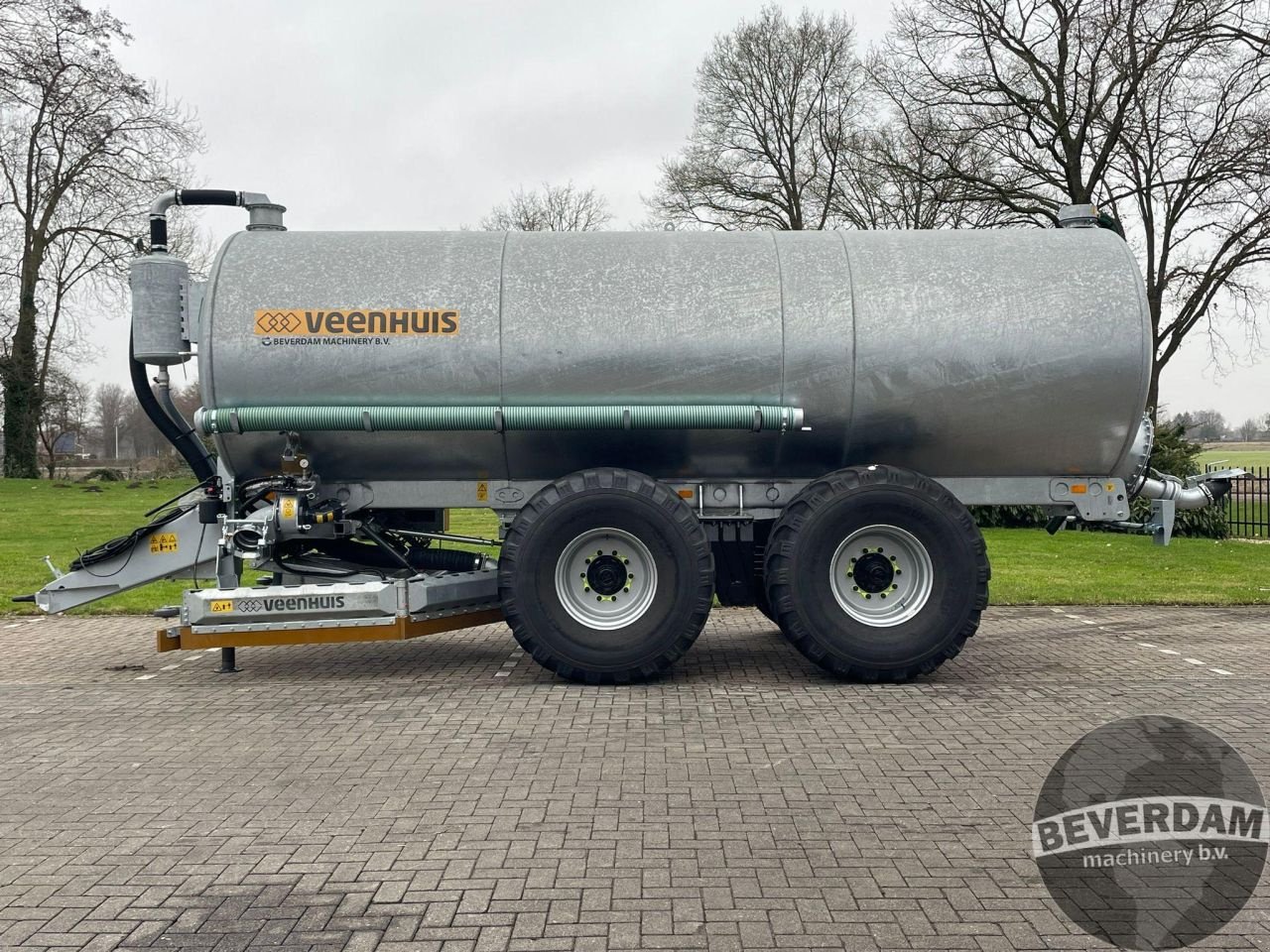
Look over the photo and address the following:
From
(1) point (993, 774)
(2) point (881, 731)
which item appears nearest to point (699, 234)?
(2) point (881, 731)

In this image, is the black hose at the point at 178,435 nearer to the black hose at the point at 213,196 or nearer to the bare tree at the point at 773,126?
the black hose at the point at 213,196

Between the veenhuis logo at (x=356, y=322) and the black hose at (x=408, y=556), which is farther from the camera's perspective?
the black hose at (x=408, y=556)

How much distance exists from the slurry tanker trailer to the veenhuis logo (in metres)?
0.02

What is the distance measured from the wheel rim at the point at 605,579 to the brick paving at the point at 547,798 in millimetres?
560

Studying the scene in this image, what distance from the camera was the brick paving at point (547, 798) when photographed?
3803 mm

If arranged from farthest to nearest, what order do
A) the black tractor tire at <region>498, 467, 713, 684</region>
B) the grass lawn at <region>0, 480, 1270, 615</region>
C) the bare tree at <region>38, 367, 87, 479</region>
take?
the bare tree at <region>38, 367, 87, 479</region> < the grass lawn at <region>0, 480, 1270, 615</region> < the black tractor tire at <region>498, 467, 713, 684</region>

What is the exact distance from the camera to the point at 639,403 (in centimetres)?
771

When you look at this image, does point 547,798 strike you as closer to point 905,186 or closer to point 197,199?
point 197,199

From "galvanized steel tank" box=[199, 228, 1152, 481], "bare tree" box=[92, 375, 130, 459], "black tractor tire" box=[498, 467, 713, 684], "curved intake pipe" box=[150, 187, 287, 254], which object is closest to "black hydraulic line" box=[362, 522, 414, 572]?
"galvanized steel tank" box=[199, 228, 1152, 481]

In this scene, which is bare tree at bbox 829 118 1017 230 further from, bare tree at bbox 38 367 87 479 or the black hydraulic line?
bare tree at bbox 38 367 87 479

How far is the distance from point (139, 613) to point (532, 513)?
234 inches

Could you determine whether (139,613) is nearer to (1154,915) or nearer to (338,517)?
(338,517)

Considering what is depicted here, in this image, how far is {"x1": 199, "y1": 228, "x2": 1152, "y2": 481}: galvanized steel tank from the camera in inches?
301

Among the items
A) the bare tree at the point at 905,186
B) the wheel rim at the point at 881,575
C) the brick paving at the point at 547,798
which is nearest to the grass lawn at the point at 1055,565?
the brick paving at the point at 547,798
